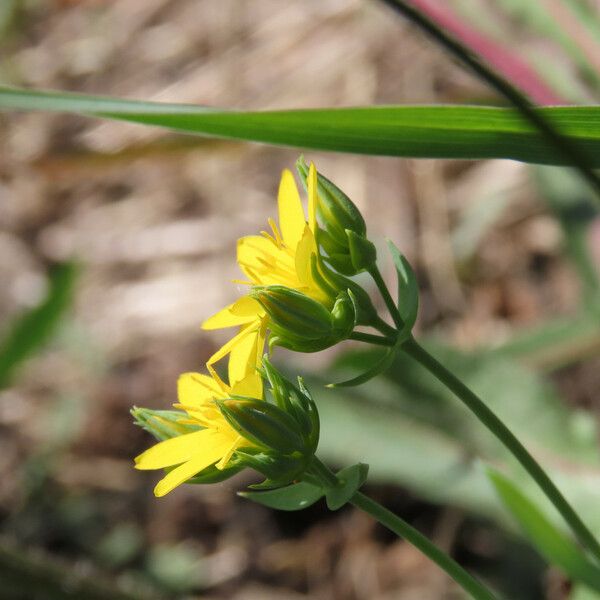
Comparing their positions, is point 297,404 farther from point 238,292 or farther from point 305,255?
point 238,292

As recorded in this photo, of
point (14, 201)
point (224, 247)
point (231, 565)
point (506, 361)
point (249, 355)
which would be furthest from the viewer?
point (14, 201)

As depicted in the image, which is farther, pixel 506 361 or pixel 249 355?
pixel 506 361

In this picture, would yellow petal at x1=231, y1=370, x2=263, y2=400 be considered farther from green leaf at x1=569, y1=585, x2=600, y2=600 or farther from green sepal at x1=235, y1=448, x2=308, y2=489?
green leaf at x1=569, y1=585, x2=600, y2=600

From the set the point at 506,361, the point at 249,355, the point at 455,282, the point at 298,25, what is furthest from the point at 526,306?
the point at 249,355

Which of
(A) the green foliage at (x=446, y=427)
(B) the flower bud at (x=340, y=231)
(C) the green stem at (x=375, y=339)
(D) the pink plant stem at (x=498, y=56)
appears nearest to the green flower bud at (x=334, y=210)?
(B) the flower bud at (x=340, y=231)

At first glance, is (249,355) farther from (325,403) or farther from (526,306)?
(526,306)

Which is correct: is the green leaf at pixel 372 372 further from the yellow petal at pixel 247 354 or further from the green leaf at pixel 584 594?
the green leaf at pixel 584 594
